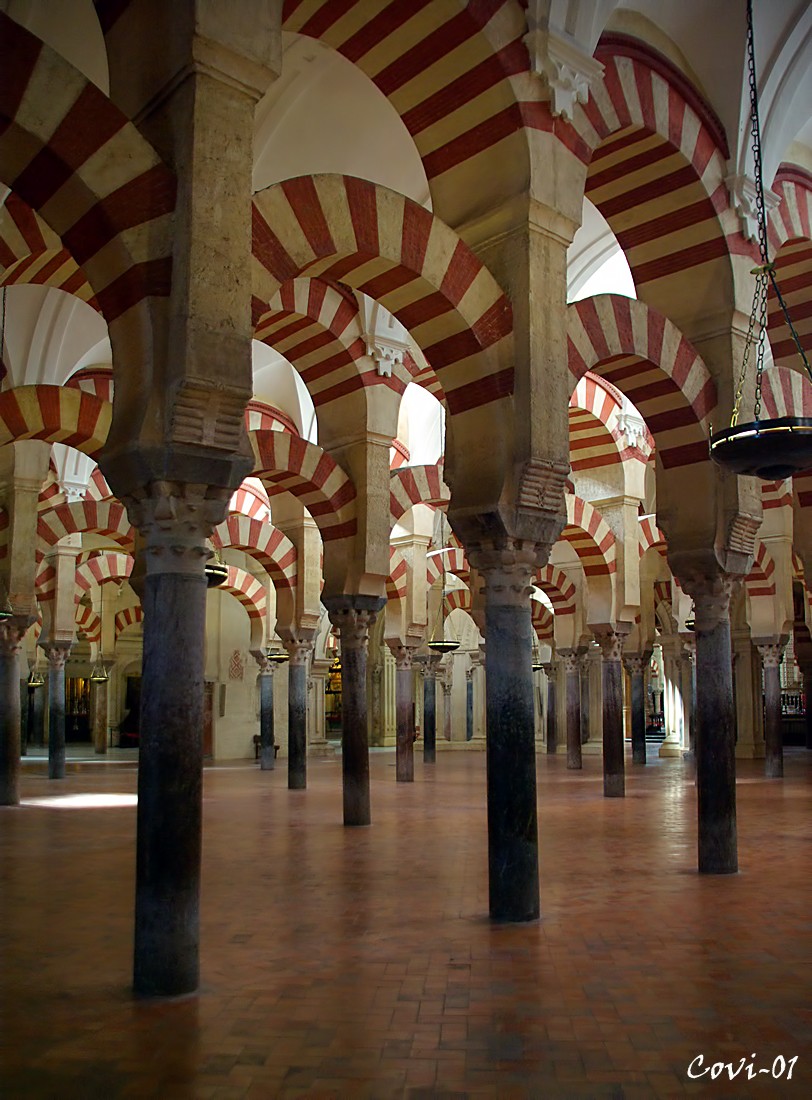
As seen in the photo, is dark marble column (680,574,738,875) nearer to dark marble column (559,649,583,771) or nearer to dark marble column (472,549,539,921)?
dark marble column (472,549,539,921)

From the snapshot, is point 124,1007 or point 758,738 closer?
point 124,1007

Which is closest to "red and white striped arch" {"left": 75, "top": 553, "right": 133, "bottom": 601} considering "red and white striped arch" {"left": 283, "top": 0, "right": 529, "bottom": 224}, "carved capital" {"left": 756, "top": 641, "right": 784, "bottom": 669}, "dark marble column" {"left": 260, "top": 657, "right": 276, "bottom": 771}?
"dark marble column" {"left": 260, "top": 657, "right": 276, "bottom": 771}

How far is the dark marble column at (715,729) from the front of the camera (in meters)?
5.90

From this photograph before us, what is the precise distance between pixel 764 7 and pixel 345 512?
15.5ft

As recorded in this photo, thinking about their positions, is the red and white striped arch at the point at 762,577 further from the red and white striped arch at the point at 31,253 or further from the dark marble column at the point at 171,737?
the dark marble column at the point at 171,737

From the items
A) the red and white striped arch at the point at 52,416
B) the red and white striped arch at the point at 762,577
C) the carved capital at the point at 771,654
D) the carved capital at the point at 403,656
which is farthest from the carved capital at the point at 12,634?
the carved capital at the point at 771,654

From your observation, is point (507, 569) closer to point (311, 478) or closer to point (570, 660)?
point (311, 478)

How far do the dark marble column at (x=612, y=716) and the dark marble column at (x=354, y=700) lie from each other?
10.5 ft

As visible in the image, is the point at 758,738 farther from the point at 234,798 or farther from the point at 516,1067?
the point at 516,1067

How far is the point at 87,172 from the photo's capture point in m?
3.59

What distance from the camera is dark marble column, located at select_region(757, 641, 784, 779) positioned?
42.5ft

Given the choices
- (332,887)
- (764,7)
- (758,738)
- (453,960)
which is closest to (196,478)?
(453,960)

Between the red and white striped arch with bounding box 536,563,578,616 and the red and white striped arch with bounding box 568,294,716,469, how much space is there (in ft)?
28.9

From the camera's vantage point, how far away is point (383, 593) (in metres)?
8.53
